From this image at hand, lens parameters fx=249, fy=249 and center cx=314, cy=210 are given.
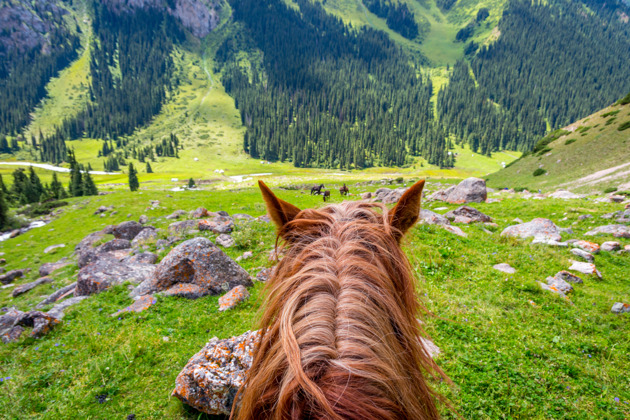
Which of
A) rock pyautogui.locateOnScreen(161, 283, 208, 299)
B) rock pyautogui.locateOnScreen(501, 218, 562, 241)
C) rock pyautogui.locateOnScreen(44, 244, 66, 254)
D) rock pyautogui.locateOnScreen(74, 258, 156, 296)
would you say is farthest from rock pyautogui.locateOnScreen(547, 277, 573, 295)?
rock pyautogui.locateOnScreen(44, 244, 66, 254)

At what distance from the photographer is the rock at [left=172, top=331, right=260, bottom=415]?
12.7ft

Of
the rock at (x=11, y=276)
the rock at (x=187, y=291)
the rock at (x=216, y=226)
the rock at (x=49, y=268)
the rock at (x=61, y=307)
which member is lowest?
the rock at (x=11, y=276)

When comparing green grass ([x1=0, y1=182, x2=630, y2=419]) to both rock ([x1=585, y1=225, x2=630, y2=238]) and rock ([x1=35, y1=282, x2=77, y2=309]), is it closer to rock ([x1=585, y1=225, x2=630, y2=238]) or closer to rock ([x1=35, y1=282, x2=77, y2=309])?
rock ([x1=585, y1=225, x2=630, y2=238])

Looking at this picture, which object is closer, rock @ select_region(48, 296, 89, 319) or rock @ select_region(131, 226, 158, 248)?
rock @ select_region(48, 296, 89, 319)

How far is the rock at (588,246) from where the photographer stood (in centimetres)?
910

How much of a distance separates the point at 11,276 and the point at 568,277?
27.7 meters

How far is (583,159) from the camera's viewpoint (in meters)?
25.5

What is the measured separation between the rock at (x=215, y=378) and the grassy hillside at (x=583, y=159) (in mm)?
27767

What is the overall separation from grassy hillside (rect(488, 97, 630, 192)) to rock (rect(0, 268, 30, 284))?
4120cm

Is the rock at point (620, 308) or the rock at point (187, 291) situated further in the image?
the rock at point (187, 291)

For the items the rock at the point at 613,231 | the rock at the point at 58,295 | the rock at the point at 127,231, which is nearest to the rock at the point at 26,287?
the rock at the point at 127,231

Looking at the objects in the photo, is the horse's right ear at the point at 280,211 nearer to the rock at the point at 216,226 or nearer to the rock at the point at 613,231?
the rock at the point at 216,226

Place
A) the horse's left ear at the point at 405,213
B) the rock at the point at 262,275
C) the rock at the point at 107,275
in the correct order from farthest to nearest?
the rock at the point at 107,275
the rock at the point at 262,275
the horse's left ear at the point at 405,213

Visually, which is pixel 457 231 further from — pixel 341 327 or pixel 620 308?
pixel 341 327
